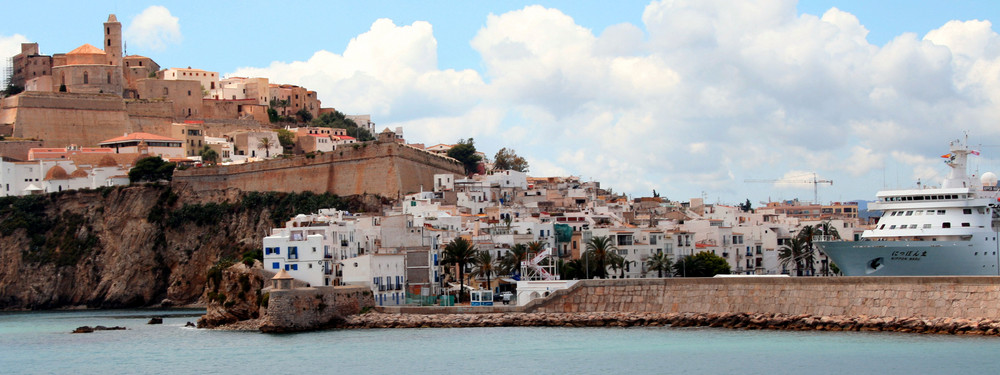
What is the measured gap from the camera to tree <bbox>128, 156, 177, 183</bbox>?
72.9 metres

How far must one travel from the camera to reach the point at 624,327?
3822 cm

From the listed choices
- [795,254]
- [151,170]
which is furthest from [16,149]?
[795,254]

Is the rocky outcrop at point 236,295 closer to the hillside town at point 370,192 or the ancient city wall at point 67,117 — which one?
the hillside town at point 370,192

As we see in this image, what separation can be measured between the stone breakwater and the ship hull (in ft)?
23.6

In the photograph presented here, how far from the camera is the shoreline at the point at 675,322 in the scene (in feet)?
108

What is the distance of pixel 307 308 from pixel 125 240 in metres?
33.2

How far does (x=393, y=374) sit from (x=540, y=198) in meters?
36.4

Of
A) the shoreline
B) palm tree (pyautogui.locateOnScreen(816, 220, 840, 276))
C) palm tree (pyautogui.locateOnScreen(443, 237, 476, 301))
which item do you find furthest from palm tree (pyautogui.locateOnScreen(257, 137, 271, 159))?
the shoreline

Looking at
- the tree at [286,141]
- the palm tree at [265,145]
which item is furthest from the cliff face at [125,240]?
the tree at [286,141]

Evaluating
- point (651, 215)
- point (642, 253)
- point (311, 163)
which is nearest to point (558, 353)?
point (642, 253)

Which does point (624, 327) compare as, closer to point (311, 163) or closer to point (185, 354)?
point (185, 354)

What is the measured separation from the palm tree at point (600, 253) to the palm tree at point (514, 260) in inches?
111

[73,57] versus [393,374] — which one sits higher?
[73,57]

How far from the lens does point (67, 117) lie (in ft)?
271
